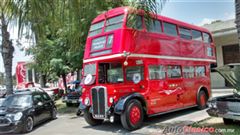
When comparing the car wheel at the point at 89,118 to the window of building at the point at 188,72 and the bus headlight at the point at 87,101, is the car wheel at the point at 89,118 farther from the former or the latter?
the window of building at the point at 188,72

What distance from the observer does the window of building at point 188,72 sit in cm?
1256

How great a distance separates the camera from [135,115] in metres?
9.87

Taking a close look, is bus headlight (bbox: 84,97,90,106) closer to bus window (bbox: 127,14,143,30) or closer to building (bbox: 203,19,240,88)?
bus window (bbox: 127,14,143,30)

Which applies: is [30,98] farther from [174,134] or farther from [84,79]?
[174,134]

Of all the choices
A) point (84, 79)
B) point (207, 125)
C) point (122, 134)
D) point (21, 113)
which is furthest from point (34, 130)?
point (207, 125)

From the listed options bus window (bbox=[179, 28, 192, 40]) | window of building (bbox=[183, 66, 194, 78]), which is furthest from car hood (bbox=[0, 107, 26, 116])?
bus window (bbox=[179, 28, 192, 40])

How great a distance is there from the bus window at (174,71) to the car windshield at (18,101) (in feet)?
19.6

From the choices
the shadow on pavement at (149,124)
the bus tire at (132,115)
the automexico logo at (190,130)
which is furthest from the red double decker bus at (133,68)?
the automexico logo at (190,130)

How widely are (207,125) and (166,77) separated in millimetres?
2846

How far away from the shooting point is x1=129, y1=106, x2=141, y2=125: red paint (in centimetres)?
971

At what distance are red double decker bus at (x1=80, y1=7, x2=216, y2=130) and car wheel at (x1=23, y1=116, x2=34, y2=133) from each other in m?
2.12

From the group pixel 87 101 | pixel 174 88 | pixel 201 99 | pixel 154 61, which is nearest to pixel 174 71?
pixel 174 88

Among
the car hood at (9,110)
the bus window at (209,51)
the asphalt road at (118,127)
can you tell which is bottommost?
the asphalt road at (118,127)

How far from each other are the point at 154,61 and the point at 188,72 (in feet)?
8.98
